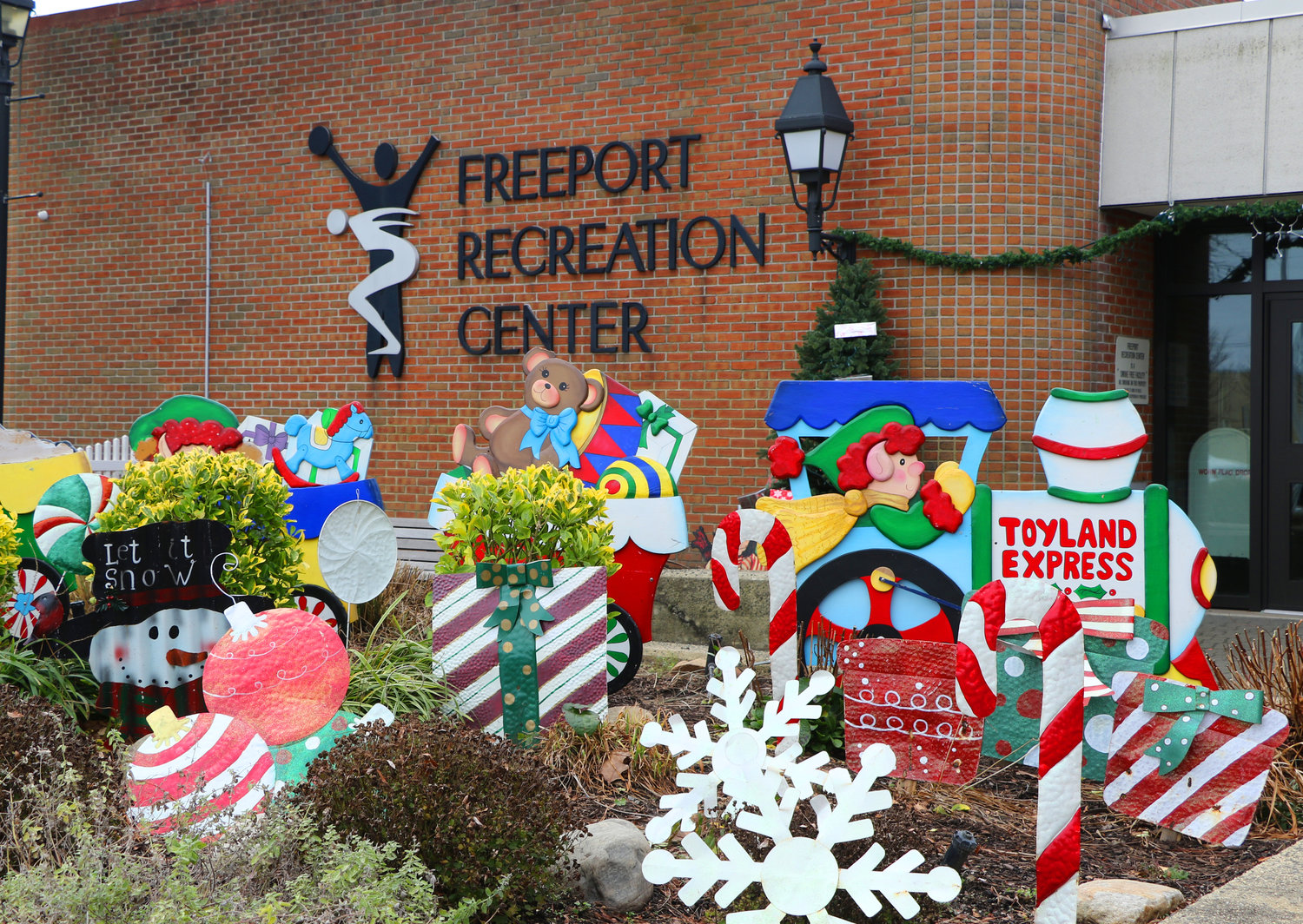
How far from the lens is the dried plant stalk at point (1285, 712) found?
4438 mm

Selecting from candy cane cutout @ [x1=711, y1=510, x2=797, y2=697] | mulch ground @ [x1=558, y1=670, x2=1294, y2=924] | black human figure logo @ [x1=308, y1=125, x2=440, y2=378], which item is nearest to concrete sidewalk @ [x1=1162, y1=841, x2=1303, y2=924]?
Result: mulch ground @ [x1=558, y1=670, x2=1294, y2=924]

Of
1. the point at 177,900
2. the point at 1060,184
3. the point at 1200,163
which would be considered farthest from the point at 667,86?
the point at 177,900

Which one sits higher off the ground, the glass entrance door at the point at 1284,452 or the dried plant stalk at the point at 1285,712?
the glass entrance door at the point at 1284,452

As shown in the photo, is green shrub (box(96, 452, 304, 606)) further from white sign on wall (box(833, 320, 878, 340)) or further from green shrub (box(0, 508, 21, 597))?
white sign on wall (box(833, 320, 878, 340))

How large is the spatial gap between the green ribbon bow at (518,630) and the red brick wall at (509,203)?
16.2 ft

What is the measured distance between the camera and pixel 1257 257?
941 centimetres

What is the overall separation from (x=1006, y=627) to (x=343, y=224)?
8.46 meters

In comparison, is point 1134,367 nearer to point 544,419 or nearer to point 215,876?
point 544,419

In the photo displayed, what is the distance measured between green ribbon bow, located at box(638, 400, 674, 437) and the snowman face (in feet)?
9.28

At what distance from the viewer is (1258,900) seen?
3.52 meters

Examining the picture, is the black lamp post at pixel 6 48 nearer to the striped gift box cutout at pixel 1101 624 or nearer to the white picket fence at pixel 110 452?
the white picket fence at pixel 110 452

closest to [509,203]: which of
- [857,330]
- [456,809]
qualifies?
[857,330]

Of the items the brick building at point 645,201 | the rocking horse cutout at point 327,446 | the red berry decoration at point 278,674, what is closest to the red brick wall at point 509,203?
the brick building at point 645,201

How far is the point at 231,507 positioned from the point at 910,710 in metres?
3.22
